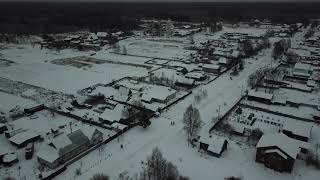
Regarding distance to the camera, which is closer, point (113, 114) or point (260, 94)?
point (113, 114)

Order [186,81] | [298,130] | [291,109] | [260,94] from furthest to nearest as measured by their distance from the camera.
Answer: [186,81]
[260,94]
[291,109]
[298,130]

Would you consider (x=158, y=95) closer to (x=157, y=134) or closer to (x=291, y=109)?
(x=157, y=134)

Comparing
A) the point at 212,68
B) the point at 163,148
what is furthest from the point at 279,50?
the point at 163,148

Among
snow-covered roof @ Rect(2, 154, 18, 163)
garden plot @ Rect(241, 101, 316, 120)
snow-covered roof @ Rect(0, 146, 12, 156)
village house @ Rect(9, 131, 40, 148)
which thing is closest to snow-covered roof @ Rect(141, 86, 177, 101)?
garden plot @ Rect(241, 101, 316, 120)

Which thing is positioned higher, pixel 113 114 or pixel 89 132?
pixel 113 114

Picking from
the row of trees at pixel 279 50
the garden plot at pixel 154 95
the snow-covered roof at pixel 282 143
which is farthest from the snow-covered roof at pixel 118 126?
the row of trees at pixel 279 50

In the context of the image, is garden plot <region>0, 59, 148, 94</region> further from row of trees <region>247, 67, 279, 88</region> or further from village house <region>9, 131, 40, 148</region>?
row of trees <region>247, 67, 279, 88</region>
